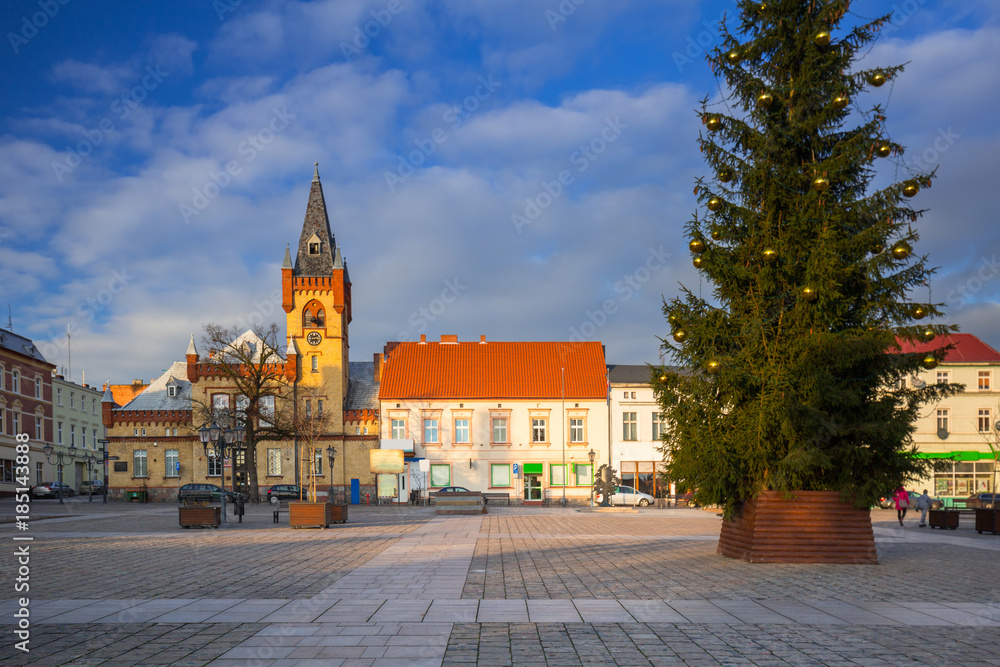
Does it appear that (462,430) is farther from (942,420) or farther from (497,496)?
(942,420)

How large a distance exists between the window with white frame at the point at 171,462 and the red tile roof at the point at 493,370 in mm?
16245

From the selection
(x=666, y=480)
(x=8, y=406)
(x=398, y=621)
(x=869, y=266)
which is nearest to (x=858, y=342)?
(x=869, y=266)

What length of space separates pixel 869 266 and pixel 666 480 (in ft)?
18.7

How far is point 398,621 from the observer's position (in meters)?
8.94

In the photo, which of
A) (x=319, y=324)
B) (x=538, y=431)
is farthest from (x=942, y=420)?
(x=319, y=324)

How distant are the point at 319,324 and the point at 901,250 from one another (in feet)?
162

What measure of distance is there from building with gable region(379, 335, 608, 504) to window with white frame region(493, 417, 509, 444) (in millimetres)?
69

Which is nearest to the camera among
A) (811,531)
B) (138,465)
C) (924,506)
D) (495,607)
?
(495,607)

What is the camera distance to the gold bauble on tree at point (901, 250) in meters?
14.1

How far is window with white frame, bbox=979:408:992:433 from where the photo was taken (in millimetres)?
52794

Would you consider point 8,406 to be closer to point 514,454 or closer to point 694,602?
point 514,454

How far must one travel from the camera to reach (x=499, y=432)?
54.9m

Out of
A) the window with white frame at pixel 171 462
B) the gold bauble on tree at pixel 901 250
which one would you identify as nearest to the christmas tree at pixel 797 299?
the gold bauble on tree at pixel 901 250

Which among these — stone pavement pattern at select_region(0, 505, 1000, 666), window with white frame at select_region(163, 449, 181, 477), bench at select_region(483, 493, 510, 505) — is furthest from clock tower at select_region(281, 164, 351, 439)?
stone pavement pattern at select_region(0, 505, 1000, 666)
